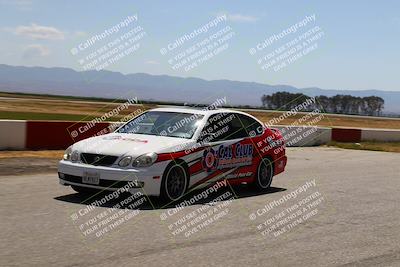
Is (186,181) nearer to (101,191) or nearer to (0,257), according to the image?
(101,191)

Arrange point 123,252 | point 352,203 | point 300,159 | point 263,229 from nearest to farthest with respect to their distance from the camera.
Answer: point 123,252, point 263,229, point 352,203, point 300,159

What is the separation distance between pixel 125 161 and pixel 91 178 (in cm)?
54

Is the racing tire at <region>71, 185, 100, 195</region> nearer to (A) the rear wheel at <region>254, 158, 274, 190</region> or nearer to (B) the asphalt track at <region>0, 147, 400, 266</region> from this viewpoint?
(B) the asphalt track at <region>0, 147, 400, 266</region>

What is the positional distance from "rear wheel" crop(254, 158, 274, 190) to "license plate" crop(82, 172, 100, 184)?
3.23 metres

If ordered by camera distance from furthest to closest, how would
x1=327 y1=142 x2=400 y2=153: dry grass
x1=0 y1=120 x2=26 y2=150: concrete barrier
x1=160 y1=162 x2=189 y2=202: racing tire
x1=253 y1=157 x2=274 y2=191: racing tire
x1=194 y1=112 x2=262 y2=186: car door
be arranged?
x1=327 y1=142 x2=400 y2=153: dry grass
x1=0 y1=120 x2=26 y2=150: concrete barrier
x1=253 y1=157 x2=274 y2=191: racing tire
x1=194 y1=112 x2=262 y2=186: car door
x1=160 y1=162 x2=189 y2=202: racing tire

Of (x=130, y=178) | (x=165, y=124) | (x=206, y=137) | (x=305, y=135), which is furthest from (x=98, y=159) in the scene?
(x=305, y=135)

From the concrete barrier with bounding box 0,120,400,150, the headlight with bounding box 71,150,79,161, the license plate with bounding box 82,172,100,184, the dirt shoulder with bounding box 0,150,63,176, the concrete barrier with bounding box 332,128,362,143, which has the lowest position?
the concrete barrier with bounding box 332,128,362,143

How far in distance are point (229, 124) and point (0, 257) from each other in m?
5.40

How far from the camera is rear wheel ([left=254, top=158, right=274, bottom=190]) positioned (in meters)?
10.6

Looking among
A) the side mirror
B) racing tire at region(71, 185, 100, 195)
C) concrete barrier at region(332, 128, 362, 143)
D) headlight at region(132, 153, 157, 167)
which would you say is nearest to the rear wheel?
the side mirror

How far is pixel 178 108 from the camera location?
33.8 feet

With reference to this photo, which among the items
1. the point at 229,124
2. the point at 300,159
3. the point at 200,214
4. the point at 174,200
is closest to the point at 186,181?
→ the point at 174,200

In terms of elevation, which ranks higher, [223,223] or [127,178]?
[127,178]

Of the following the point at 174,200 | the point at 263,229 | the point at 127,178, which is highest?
the point at 127,178
